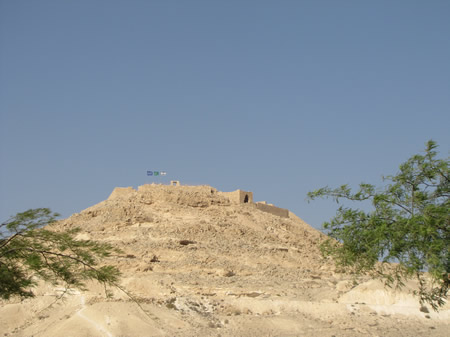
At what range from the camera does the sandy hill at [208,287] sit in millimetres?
21391

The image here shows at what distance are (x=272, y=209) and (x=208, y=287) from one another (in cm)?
2292

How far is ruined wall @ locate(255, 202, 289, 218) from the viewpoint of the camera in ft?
163

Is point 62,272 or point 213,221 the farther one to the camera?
point 213,221

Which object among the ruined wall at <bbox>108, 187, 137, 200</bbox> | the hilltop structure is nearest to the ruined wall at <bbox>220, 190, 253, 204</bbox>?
the hilltop structure

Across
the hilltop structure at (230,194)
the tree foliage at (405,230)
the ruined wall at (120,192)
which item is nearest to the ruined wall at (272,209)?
the hilltop structure at (230,194)

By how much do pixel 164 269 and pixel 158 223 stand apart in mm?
8593

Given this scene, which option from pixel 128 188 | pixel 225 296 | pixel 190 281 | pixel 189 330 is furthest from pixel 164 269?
pixel 128 188

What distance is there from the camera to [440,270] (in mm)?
9633

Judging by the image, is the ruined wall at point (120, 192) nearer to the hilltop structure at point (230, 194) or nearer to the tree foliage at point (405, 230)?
→ the hilltop structure at point (230, 194)

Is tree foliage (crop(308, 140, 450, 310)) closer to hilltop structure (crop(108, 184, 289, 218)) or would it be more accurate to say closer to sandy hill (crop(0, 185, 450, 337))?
sandy hill (crop(0, 185, 450, 337))

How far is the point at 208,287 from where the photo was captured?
28.9 meters

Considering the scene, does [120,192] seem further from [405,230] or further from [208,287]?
[405,230]

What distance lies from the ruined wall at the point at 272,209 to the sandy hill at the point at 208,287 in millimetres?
1358

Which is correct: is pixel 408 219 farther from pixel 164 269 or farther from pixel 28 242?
pixel 164 269
